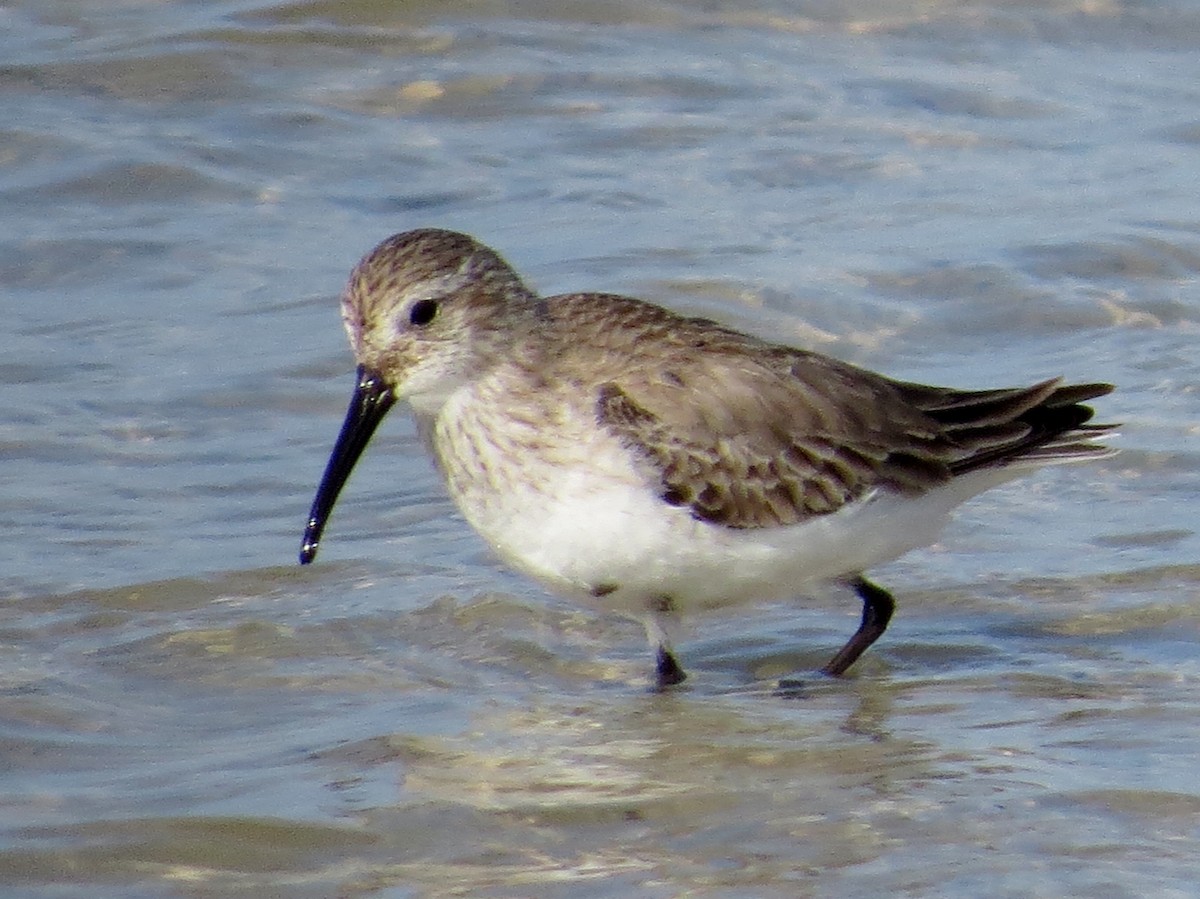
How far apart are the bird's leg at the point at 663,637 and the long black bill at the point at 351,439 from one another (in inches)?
41.1

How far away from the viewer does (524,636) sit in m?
7.77

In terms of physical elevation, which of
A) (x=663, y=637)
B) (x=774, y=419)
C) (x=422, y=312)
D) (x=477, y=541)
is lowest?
(x=477, y=541)

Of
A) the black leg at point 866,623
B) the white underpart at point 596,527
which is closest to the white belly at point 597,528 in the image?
the white underpart at point 596,527

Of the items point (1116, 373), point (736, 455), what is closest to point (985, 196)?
point (1116, 373)

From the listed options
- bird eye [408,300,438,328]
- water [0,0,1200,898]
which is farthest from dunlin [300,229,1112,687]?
water [0,0,1200,898]

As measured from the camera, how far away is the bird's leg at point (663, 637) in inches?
281

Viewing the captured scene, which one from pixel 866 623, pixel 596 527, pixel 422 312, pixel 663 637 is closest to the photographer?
pixel 596 527

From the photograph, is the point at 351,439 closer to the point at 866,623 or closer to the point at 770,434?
the point at 770,434

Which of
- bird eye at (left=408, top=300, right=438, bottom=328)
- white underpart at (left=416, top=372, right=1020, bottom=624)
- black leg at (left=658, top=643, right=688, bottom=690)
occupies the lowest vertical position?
black leg at (left=658, top=643, right=688, bottom=690)

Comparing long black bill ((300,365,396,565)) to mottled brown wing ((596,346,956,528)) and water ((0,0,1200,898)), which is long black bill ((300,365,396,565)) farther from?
mottled brown wing ((596,346,956,528))

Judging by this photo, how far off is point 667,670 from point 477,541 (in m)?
1.48

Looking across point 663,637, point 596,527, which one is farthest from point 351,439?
point 663,637

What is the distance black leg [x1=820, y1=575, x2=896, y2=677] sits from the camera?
7.50 meters

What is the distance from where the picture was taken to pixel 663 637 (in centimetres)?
724
